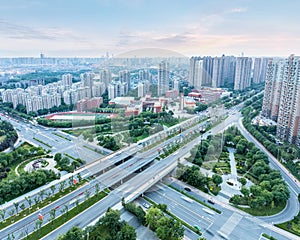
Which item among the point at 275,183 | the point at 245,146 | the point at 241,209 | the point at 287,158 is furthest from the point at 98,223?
the point at 287,158

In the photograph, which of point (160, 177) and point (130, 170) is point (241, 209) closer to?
point (160, 177)

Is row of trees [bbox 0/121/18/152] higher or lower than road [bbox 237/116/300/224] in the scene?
higher

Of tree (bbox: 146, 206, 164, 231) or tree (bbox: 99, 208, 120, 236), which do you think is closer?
tree (bbox: 99, 208, 120, 236)

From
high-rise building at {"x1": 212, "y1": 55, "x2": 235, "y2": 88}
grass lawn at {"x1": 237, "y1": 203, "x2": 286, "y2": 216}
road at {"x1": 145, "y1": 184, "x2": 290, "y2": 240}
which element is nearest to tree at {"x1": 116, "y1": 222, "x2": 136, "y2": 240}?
road at {"x1": 145, "y1": 184, "x2": 290, "y2": 240}

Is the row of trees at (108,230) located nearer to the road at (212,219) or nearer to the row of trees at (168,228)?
the row of trees at (168,228)

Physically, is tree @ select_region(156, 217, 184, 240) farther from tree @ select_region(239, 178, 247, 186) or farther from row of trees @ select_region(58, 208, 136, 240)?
tree @ select_region(239, 178, 247, 186)

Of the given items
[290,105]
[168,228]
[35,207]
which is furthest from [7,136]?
[290,105]

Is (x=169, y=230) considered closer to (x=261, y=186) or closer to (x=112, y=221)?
(x=112, y=221)
